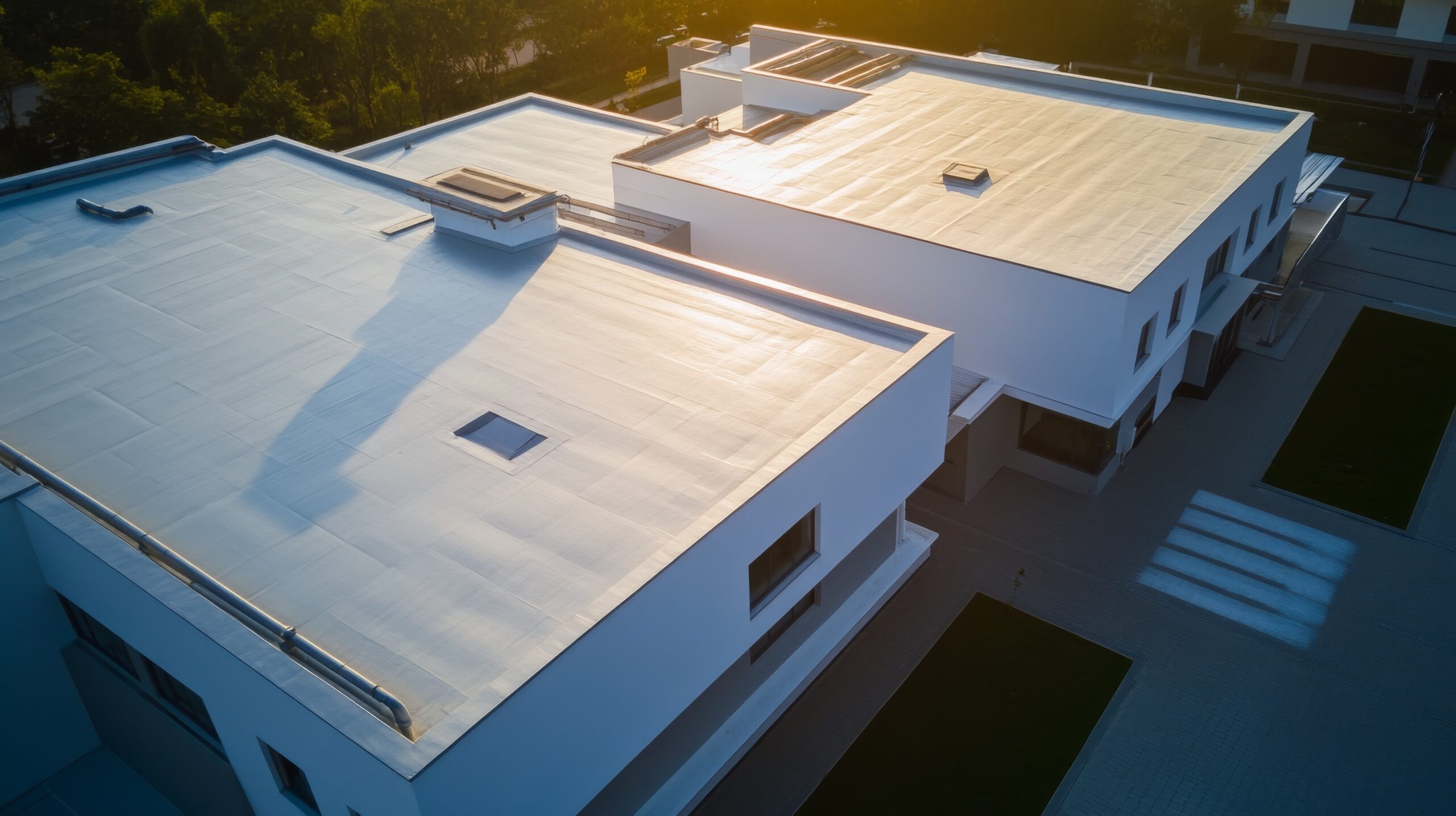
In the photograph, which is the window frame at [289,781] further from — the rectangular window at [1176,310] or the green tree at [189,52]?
the green tree at [189,52]

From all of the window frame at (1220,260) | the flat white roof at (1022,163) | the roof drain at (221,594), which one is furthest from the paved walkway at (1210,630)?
the roof drain at (221,594)

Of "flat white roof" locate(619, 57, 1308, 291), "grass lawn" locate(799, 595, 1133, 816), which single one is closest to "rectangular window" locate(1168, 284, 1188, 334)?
"flat white roof" locate(619, 57, 1308, 291)

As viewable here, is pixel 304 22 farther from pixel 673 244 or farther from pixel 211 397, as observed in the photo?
pixel 211 397

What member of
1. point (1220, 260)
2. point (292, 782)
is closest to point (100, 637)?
point (292, 782)

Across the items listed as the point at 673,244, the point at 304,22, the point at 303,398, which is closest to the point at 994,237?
the point at 673,244

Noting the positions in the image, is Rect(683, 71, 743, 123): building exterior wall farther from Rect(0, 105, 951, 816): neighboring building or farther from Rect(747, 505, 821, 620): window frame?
Rect(747, 505, 821, 620): window frame

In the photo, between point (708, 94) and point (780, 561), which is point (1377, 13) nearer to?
point (708, 94)

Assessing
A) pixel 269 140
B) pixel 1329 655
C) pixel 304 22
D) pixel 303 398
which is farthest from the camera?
pixel 304 22
